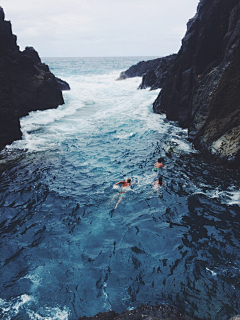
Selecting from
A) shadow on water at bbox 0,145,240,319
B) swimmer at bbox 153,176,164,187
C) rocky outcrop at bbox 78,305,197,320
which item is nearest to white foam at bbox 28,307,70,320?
shadow on water at bbox 0,145,240,319

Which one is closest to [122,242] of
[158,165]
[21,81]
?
[158,165]

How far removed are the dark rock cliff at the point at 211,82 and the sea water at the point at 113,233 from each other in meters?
1.51

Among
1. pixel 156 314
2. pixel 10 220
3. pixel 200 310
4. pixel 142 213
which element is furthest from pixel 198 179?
pixel 10 220

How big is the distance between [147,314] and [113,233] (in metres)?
3.22

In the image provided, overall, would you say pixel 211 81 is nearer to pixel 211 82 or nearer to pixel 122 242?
pixel 211 82

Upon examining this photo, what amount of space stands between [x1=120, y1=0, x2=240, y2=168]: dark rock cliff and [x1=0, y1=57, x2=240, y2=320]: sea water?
1.51 m

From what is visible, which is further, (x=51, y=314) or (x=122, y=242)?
(x=122, y=242)

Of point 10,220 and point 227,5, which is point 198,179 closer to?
point 10,220

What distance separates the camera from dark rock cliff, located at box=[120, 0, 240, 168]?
38.6ft

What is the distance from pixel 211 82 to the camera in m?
13.3

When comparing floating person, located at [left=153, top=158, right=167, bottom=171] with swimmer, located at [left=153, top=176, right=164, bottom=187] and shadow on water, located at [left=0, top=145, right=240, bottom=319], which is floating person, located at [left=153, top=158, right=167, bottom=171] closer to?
shadow on water, located at [left=0, top=145, right=240, bottom=319]

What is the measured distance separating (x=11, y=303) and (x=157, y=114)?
68.7 feet

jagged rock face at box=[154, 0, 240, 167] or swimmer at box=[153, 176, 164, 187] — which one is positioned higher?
jagged rock face at box=[154, 0, 240, 167]

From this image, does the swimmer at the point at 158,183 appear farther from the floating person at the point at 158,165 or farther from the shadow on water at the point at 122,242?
the floating person at the point at 158,165
